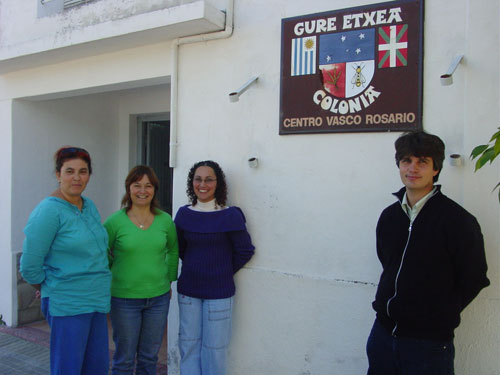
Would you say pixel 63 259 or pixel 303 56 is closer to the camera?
pixel 63 259

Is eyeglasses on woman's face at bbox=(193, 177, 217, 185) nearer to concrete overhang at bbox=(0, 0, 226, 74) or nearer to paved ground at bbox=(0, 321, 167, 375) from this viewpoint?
concrete overhang at bbox=(0, 0, 226, 74)

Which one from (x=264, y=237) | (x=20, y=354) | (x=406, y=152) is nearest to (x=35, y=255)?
(x=264, y=237)

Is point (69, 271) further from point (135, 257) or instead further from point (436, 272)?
point (436, 272)

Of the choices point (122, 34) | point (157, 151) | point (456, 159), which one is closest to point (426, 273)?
point (456, 159)

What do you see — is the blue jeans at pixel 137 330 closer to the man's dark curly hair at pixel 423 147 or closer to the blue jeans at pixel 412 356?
the blue jeans at pixel 412 356

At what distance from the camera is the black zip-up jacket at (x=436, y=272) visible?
2.40 metres

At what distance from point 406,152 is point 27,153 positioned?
187 inches

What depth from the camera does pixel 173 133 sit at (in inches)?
165

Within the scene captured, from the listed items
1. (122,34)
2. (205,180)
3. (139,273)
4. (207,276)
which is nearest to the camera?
(139,273)

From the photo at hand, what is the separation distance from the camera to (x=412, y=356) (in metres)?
2.46

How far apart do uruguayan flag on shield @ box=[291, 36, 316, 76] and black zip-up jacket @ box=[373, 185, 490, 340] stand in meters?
1.51

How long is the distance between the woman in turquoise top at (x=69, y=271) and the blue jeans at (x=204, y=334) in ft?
2.26

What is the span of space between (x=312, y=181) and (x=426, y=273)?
4.25ft

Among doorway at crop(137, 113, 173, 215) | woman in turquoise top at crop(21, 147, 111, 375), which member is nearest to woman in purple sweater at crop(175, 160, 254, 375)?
woman in turquoise top at crop(21, 147, 111, 375)
